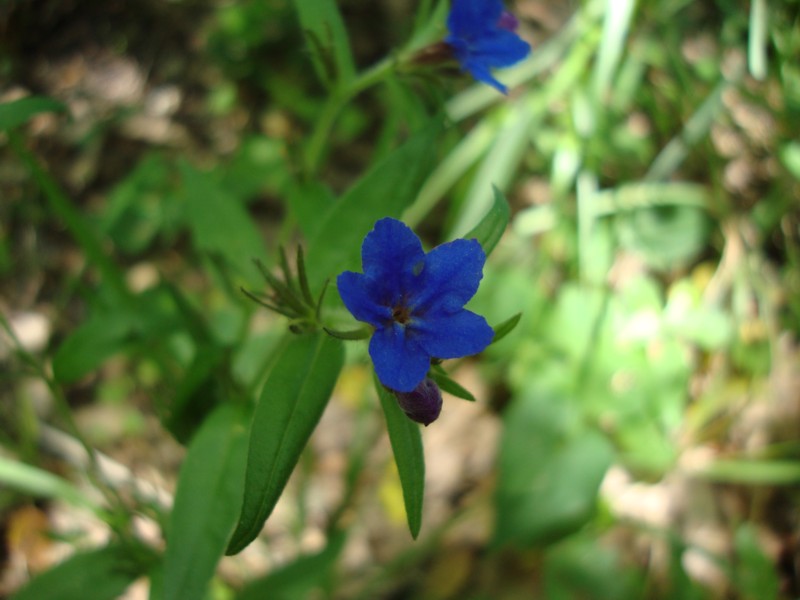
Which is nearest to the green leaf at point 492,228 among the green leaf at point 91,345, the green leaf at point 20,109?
the green leaf at point 20,109

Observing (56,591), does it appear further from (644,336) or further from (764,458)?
(764,458)

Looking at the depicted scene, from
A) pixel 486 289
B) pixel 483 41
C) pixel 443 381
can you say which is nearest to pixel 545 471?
pixel 486 289

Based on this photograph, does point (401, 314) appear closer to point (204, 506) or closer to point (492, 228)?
point (492, 228)

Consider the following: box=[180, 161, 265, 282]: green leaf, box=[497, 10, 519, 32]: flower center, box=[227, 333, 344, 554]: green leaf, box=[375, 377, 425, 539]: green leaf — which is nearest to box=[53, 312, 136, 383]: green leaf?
box=[180, 161, 265, 282]: green leaf

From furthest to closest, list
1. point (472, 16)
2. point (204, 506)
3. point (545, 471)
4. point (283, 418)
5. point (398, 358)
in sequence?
point (545, 471) < point (472, 16) < point (204, 506) < point (283, 418) < point (398, 358)

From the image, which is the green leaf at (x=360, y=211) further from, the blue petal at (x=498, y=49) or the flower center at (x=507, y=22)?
the flower center at (x=507, y=22)

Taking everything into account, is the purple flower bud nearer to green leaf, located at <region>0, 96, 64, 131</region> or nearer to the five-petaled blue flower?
the five-petaled blue flower
